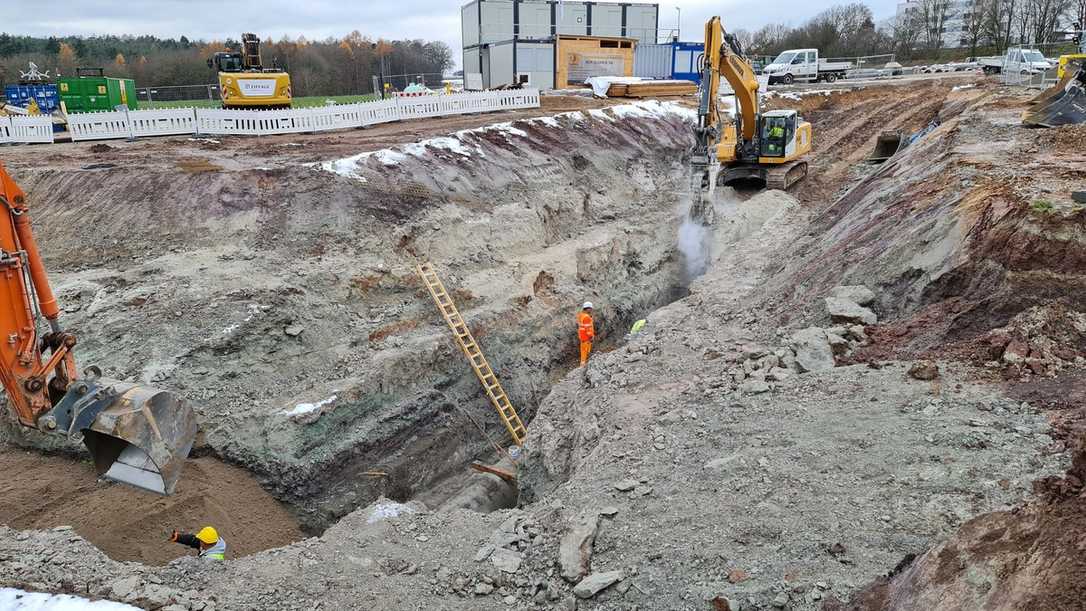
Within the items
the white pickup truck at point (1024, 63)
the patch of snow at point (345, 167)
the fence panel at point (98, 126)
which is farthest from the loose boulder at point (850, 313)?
the white pickup truck at point (1024, 63)

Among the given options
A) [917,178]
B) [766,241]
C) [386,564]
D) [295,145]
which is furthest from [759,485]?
[295,145]

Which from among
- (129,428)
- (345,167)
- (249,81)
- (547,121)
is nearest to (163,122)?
(249,81)

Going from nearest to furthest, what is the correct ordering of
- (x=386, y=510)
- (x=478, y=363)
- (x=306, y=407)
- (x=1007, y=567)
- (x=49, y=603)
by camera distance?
1. (x=1007, y=567)
2. (x=49, y=603)
3. (x=386, y=510)
4. (x=306, y=407)
5. (x=478, y=363)

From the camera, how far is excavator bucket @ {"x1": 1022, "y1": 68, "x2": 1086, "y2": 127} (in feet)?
47.9

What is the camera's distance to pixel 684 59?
39.0m

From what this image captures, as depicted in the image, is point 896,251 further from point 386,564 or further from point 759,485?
point 386,564

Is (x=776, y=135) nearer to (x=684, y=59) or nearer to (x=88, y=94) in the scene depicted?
(x=684, y=59)

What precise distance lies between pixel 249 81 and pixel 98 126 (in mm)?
4574

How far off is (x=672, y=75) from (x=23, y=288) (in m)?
37.4

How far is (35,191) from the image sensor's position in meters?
13.8

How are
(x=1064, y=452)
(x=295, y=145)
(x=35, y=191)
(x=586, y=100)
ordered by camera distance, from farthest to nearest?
(x=586, y=100) < (x=295, y=145) < (x=35, y=191) < (x=1064, y=452)

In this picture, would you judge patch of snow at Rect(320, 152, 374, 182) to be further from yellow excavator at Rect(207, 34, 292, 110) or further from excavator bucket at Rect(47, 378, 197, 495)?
excavator bucket at Rect(47, 378, 197, 495)

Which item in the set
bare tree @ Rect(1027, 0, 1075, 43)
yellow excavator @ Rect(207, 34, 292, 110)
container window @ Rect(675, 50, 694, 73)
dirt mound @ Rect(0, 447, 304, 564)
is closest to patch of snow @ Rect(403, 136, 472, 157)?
yellow excavator @ Rect(207, 34, 292, 110)

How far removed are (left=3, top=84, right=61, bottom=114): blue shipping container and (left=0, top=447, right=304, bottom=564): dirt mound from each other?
25.5 meters
